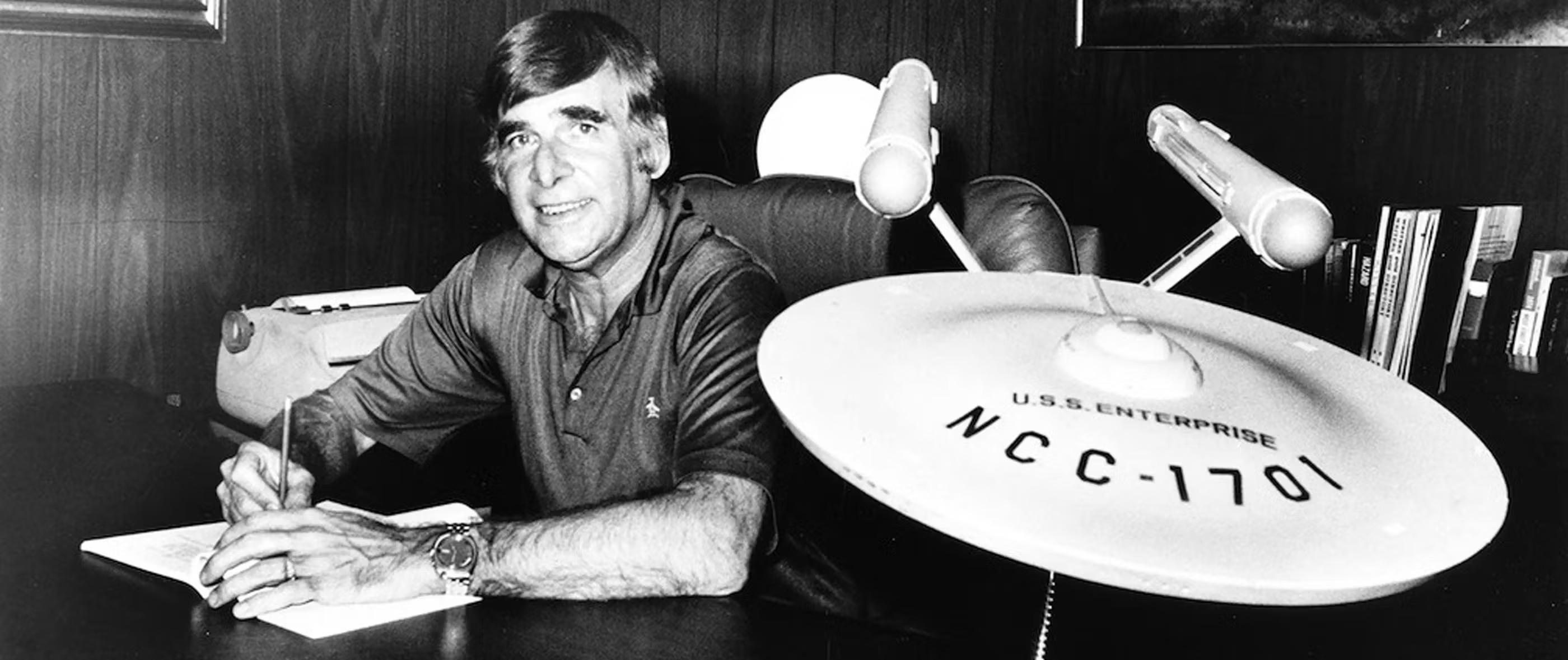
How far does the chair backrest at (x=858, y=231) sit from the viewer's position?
5.25ft

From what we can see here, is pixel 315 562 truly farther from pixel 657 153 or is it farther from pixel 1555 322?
pixel 1555 322

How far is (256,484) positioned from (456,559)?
14.4 inches

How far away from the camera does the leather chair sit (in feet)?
5.27

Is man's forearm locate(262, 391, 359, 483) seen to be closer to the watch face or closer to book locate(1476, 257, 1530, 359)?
the watch face

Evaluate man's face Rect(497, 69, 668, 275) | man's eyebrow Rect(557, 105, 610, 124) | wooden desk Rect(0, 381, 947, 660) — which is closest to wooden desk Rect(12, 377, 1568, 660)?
wooden desk Rect(0, 381, 947, 660)

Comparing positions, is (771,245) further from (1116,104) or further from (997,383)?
(1116,104)

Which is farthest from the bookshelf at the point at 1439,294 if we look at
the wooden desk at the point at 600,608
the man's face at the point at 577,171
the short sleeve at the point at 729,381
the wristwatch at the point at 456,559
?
the wristwatch at the point at 456,559

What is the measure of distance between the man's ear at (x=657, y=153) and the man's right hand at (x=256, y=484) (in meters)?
0.54

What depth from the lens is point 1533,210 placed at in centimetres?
231

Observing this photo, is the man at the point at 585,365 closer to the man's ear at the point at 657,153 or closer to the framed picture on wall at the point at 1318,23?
the man's ear at the point at 657,153

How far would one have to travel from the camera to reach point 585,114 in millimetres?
1752

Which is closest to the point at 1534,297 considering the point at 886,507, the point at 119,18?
the point at 886,507

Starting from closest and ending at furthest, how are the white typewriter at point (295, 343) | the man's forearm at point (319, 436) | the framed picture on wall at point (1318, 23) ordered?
the man's forearm at point (319, 436) < the white typewriter at point (295, 343) < the framed picture on wall at point (1318, 23)

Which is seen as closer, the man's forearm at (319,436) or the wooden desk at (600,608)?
the wooden desk at (600,608)
